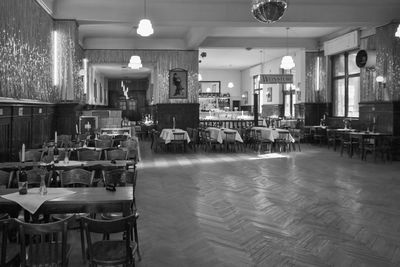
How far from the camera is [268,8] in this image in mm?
4941

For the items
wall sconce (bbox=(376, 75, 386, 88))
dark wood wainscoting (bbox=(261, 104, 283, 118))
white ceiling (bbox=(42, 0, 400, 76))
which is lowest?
dark wood wainscoting (bbox=(261, 104, 283, 118))

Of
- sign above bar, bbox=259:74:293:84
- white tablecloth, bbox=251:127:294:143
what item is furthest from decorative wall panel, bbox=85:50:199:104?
white tablecloth, bbox=251:127:294:143

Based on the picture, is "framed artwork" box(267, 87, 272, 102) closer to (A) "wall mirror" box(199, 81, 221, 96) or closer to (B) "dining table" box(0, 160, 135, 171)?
(A) "wall mirror" box(199, 81, 221, 96)

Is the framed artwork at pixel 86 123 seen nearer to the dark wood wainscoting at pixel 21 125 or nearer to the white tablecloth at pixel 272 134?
the dark wood wainscoting at pixel 21 125

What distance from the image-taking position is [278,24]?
36.2 feet

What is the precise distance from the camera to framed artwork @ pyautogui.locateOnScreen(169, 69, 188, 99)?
49.6ft

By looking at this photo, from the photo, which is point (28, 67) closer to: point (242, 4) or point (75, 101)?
point (75, 101)

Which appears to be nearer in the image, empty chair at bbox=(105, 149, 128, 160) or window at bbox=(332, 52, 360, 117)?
empty chair at bbox=(105, 149, 128, 160)

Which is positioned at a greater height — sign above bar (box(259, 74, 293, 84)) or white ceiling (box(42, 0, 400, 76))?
white ceiling (box(42, 0, 400, 76))

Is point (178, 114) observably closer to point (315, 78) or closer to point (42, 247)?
point (315, 78)

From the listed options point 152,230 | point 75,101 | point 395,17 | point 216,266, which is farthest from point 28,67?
point 395,17

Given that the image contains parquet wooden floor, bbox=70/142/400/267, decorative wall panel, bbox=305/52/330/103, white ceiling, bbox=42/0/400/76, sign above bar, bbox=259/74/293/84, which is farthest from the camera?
decorative wall panel, bbox=305/52/330/103

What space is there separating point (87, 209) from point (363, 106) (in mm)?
11102

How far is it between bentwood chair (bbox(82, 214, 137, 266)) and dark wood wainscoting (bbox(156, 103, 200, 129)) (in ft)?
39.5
